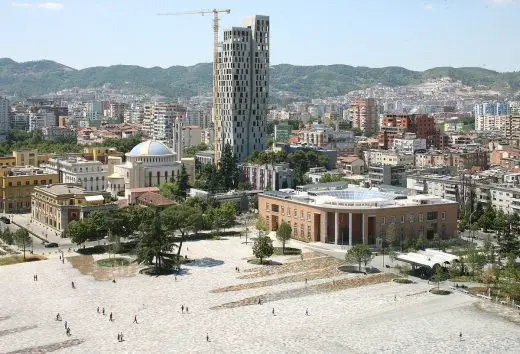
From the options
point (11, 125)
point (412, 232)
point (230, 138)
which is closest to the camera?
point (412, 232)

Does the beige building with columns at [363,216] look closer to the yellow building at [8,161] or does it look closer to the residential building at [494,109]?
the yellow building at [8,161]

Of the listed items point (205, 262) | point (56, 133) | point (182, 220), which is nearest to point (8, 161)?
point (182, 220)

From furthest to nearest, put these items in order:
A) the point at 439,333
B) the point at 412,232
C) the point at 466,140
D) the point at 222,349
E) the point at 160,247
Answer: the point at 466,140 → the point at 412,232 → the point at 160,247 → the point at 439,333 → the point at 222,349

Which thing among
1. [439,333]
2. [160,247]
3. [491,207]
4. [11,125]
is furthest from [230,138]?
[11,125]

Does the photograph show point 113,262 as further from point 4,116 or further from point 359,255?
point 4,116

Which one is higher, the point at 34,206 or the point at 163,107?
the point at 163,107

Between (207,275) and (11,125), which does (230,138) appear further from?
(11,125)
